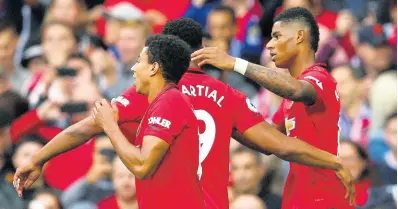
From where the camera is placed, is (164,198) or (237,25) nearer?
(164,198)

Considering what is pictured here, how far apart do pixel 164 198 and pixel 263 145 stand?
3.91ft

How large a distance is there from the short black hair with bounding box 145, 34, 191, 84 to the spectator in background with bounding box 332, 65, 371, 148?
169 inches

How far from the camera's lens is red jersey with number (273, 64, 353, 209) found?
22.8 ft

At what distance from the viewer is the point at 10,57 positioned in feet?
A: 38.3

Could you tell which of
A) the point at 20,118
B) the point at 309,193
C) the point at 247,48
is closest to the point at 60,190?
the point at 20,118

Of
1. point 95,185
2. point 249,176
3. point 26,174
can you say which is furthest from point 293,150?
point 95,185

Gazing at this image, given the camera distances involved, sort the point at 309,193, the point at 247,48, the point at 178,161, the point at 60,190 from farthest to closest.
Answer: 1. the point at 247,48
2. the point at 60,190
3. the point at 309,193
4. the point at 178,161

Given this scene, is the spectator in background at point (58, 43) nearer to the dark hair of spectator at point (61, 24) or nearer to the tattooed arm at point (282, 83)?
the dark hair of spectator at point (61, 24)

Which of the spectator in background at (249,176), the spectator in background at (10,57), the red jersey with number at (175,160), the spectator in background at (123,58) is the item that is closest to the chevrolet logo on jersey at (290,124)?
the red jersey with number at (175,160)

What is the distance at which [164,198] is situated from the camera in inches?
239

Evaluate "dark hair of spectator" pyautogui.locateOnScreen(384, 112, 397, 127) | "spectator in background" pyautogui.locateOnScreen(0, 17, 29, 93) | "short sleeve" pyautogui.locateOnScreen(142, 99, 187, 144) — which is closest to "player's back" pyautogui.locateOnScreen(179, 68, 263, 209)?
"short sleeve" pyautogui.locateOnScreen(142, 99, 187, 144)

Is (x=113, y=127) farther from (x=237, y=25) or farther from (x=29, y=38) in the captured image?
(x=29, y=38)

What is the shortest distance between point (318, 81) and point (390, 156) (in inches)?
124

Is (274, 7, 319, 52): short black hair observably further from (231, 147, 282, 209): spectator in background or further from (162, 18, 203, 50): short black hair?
(231, 147, 282, 209): spectator in background
